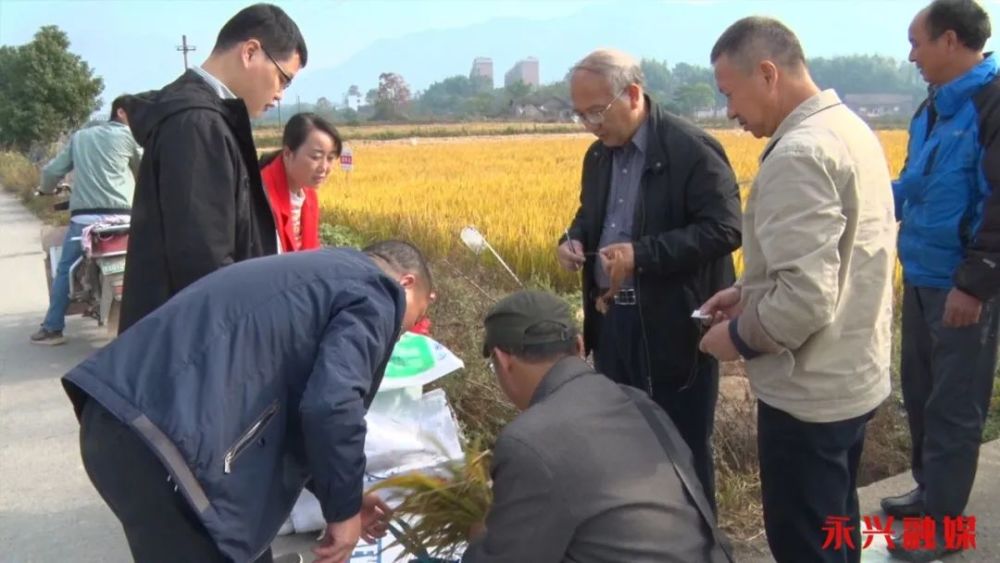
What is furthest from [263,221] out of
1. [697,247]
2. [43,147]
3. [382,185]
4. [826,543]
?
[43,147]

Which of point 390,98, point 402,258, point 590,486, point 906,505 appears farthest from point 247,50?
point 390,98

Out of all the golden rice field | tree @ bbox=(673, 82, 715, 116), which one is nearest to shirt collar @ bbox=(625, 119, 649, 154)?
the golden rice field

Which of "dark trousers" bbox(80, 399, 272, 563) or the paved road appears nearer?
"dark trousers" bbox(80, 399, 272, 563)

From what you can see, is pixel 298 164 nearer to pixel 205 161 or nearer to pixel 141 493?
pixel 205 161

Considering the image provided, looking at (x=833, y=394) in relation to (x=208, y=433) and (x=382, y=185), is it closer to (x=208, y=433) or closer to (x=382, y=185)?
(x=208, y=433)

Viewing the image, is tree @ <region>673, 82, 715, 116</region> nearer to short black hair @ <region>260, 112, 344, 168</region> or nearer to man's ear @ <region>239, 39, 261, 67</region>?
short black hair @ <region>260, 112, 344, 168</region>

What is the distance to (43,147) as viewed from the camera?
2716 centimetres

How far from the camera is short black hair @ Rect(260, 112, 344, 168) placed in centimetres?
381

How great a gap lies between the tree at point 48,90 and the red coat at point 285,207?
93.5ft

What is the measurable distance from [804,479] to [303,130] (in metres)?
2.59

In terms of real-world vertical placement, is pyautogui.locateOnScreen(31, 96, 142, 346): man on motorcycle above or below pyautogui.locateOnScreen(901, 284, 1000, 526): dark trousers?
above

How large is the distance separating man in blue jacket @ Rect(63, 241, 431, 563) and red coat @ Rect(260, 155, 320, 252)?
1.64 metres

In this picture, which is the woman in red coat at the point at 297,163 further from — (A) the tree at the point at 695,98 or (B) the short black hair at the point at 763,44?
(A) the tree at the point at 695,98

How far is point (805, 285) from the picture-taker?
2027 mm
